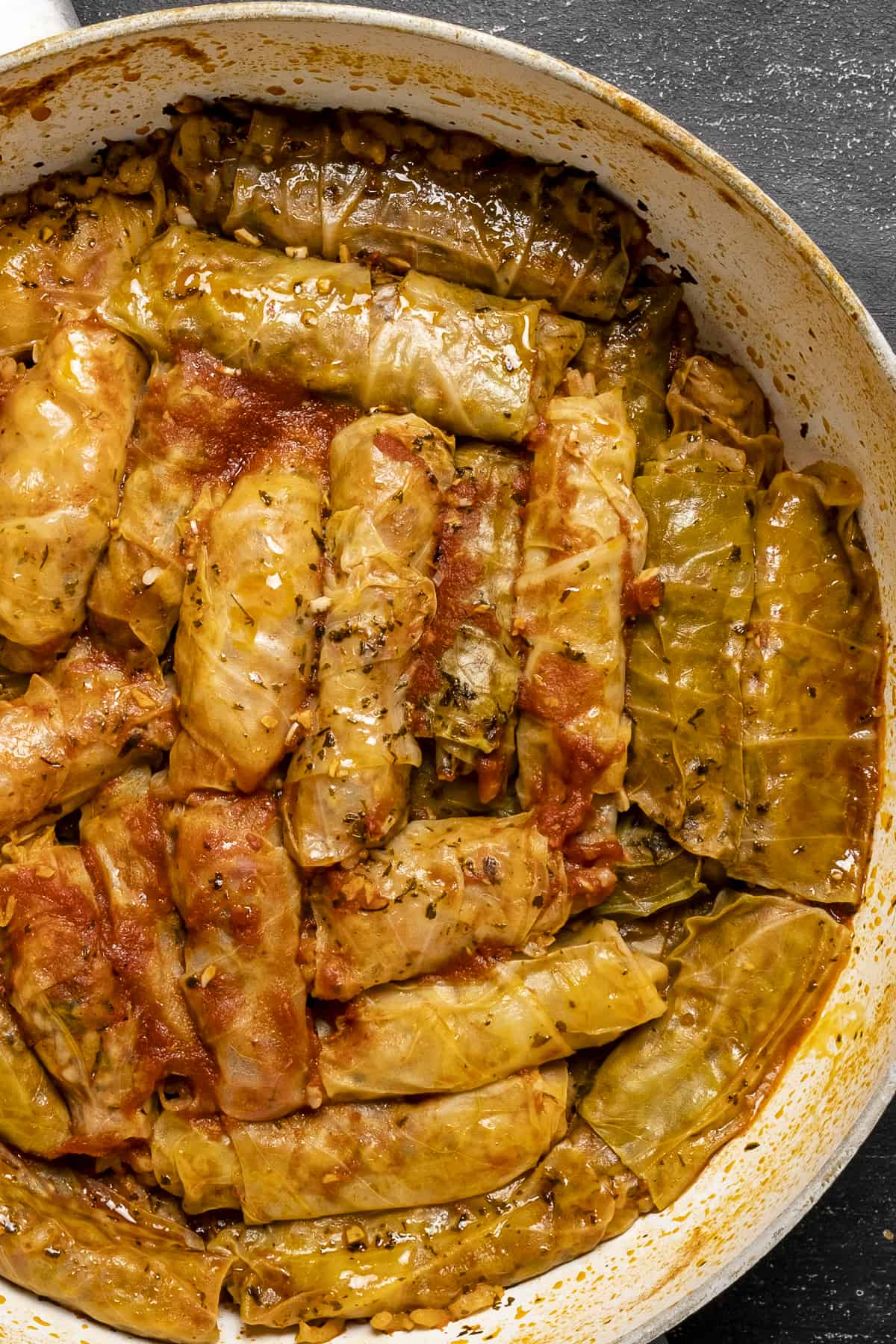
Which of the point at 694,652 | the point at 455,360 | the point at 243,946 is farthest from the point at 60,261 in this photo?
the point at 694,652

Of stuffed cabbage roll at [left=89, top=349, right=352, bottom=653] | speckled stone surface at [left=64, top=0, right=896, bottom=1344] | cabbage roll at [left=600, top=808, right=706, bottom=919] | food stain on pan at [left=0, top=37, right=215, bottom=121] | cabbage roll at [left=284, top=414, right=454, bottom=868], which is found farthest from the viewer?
speckled stone surface at [left=64, top=0, right=896, bottom=1344]

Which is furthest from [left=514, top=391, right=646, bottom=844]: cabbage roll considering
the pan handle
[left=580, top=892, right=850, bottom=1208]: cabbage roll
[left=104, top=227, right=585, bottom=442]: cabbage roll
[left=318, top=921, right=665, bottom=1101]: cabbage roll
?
the pan handle

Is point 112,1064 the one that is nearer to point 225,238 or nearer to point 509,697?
point 509,697

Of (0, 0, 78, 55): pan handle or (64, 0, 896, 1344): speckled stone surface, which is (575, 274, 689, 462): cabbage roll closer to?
(64, 0, 896, 1344): speckled stone surface

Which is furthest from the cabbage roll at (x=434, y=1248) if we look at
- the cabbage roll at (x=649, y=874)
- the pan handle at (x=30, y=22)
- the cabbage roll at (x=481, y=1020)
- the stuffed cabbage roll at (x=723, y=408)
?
the pan handle at (x=30, y=22)

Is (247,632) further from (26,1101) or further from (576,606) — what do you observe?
(26,1101)

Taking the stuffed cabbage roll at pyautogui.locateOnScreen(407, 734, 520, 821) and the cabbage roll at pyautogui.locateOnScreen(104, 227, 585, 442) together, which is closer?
the cabbage roll at pyautogui.locateOnScreen(104, 227, 585, 442)

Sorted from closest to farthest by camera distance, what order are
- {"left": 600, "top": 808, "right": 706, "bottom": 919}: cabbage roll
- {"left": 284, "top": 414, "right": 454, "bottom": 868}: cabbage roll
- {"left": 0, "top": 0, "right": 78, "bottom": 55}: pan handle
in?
{"left": 284, "top": 414, "right": 454, "bottom": 868}: cabbage roll → {"left": 0, "top": 0, "right": 78, "bottom": 55}: pan handle → {"left": 600, "top": 808, "right": 706, "bottom": 919}: cabbage roll

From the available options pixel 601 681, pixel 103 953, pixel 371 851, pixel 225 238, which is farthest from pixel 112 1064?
pixel 225 238
